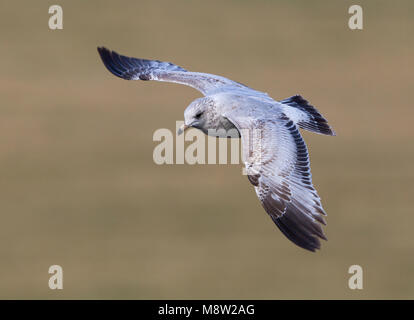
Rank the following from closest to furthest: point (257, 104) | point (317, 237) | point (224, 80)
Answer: point (317, 237)
point (257, 104)
point (224, 80)

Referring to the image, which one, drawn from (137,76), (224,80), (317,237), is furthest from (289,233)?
(137,76)

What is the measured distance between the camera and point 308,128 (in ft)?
26.7

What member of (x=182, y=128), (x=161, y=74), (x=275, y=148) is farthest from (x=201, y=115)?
(x=161, y=74)

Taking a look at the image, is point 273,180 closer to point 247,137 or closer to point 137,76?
point 247,137

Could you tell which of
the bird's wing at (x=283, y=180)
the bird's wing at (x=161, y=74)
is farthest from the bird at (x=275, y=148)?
the bird's wing at (x=161, y=74)

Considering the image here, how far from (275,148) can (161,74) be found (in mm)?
2353

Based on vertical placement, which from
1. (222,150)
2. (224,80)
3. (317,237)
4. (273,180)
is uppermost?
(224,80)

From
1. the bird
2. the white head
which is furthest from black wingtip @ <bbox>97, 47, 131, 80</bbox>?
the white head

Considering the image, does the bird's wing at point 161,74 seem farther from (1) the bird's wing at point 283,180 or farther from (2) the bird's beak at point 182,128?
(1) the bird's wing at point 283,180

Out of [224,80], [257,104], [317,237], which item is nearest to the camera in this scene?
[317,237]

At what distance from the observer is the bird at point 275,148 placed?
23.7 ft

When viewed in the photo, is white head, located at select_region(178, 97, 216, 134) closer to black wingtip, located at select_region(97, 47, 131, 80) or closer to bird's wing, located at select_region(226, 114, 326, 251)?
bird's wing, located at select_region(226, 114, 326, 251)

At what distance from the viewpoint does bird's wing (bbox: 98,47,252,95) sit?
8955mm

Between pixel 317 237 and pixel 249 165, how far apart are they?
797 millimetres
